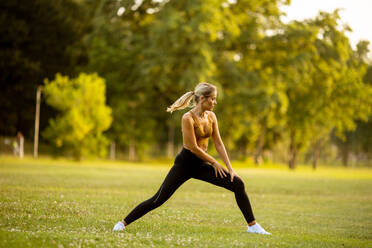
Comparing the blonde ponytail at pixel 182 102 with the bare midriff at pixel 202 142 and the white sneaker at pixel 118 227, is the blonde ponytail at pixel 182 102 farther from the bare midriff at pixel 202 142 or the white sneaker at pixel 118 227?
the white sneaker at pixel 118 227

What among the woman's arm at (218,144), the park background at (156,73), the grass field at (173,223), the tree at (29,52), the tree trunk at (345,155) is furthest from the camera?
the tree trunk at (345,155)

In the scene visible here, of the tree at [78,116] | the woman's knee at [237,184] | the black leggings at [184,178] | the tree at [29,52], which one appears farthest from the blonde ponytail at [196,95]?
the tree at [29,52]

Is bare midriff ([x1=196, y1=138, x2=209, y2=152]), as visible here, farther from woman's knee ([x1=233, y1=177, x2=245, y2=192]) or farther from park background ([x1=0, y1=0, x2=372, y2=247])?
park background ([x1=0, y1=0, x2=372, y2=247])

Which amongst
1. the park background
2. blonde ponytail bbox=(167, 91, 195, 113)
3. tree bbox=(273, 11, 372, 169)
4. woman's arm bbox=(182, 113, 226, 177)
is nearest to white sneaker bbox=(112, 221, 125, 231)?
woman's arm bbox=(182, 113, 226, 177)

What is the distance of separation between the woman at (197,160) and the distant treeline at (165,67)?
3524 centimetres

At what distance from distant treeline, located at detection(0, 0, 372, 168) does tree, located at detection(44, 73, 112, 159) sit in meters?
0.10

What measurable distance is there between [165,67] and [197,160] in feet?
125

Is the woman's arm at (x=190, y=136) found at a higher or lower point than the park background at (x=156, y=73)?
lower

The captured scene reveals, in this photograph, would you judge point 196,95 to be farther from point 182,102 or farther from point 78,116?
point 78,116

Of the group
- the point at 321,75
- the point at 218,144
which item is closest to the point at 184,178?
the point at 218,144

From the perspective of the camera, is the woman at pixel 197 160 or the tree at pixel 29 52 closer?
the woman at pixel 197 160

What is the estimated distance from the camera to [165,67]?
46.1 m

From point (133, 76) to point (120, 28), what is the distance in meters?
5.57

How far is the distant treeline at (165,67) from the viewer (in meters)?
45.5
